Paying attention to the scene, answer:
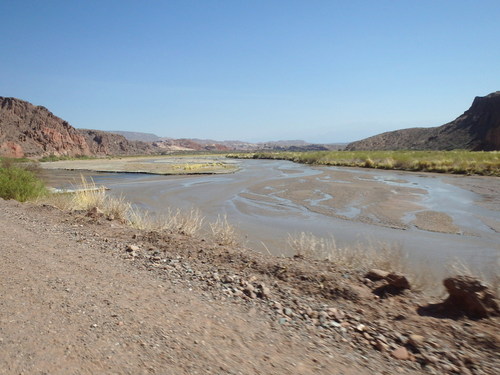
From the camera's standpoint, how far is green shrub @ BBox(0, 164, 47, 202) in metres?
14.4

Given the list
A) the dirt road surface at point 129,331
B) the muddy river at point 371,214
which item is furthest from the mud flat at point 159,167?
the dirt road surface at point 129,331

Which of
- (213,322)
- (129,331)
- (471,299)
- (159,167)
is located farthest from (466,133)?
(129,331)

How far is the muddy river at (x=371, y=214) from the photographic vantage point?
9800 mm

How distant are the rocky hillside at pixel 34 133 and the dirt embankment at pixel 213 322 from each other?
83.2 metres

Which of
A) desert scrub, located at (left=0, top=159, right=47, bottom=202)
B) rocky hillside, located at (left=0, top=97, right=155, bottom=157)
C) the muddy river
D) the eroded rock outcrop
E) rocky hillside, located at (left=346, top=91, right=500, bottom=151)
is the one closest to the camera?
the muddy river

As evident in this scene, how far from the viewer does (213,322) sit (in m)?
4.10

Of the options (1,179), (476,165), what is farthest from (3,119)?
(476,165)

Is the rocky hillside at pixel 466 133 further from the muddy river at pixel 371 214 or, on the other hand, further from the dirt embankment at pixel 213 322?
the dirt embankment at pixel 213 322

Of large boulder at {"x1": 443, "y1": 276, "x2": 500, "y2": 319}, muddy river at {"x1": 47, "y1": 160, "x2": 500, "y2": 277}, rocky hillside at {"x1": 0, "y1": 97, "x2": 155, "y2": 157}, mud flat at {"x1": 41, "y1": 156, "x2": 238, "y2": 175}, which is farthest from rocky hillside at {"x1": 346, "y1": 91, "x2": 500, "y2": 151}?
rocky hillside at {"x1": 0, "y1": 97, "x2": 155, "y2": 157}

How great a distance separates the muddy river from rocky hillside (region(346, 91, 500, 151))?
53175mm

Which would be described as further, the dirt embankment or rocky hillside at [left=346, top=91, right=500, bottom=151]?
rocky hillside at [left=346, top=91, right=500, bottom=151]

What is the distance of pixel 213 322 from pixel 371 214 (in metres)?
11.9

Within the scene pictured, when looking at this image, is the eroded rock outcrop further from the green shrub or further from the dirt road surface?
the dirt road surface

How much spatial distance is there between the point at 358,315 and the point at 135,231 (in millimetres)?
5995
